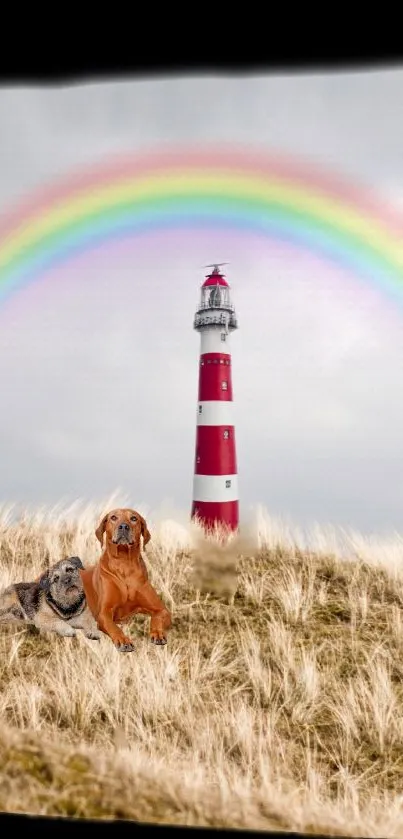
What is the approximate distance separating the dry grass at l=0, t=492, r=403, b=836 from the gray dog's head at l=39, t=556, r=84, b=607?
0.23 meters

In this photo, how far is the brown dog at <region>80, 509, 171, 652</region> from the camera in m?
3.03

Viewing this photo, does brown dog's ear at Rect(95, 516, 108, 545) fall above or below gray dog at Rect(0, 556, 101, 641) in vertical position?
above

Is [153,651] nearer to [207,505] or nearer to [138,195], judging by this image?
[207,505]

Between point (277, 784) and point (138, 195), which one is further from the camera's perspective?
point (138, 195)

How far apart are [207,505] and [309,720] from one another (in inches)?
94.3

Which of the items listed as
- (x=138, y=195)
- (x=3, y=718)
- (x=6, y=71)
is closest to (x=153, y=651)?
(x=3, y=718)

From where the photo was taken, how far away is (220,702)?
121 inches

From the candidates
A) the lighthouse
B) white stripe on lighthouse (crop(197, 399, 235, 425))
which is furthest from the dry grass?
white stripe on lighthouse (crop(197, 399, 235, 425))

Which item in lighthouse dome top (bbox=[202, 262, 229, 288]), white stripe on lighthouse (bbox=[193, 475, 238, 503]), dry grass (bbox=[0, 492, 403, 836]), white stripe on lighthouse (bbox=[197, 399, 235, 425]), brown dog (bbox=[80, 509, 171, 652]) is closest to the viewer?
dry grass (bbox=[0, 492, 403, 836])

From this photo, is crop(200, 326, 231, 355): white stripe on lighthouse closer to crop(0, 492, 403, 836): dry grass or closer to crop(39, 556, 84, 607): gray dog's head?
crop(0, 492, 403, 836): dry grass

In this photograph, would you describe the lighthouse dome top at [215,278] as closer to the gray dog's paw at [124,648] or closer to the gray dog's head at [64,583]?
the gray dog's head at [64,583]

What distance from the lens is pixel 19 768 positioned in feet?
8.00

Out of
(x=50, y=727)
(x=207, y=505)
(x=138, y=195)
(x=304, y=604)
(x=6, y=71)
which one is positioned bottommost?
(x=50, y=727)

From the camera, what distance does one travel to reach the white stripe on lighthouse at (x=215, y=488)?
17.6ft
